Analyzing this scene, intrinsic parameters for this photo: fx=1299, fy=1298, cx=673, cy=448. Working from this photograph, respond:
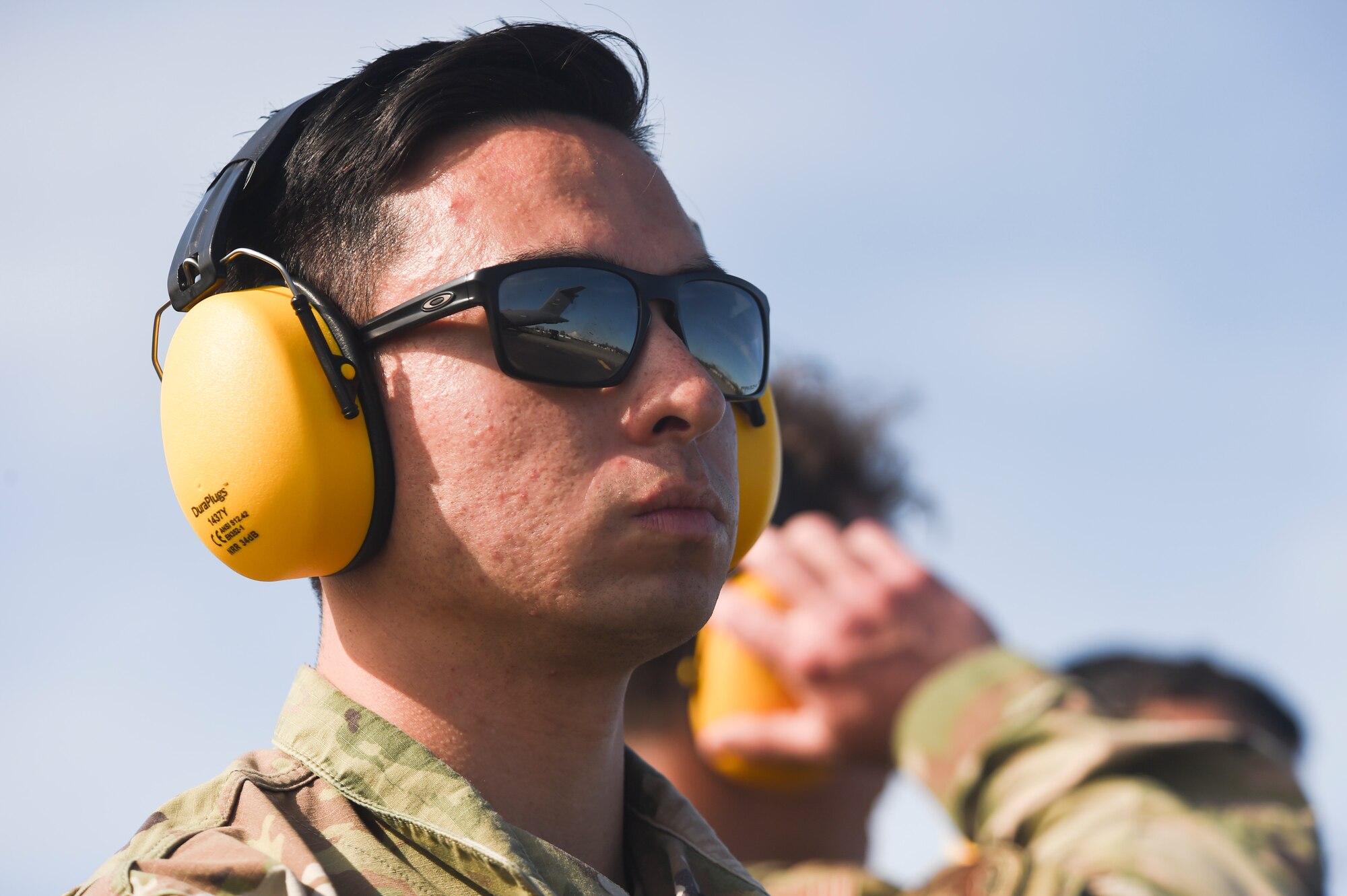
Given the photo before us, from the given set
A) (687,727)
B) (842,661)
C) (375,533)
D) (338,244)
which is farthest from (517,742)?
(687,727)

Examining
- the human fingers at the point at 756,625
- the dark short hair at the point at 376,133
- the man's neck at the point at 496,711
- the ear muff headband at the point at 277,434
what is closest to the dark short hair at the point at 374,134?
the dark short hair at the point at 376,133

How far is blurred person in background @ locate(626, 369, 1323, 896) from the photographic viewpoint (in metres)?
3.71

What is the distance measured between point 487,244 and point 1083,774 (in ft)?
8.37

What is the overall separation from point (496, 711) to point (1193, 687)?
6635 mm

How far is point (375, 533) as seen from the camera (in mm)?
2463

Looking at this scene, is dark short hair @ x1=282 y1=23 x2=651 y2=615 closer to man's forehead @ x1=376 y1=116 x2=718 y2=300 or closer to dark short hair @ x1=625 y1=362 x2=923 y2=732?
man's forehead @ x1=376 y1=116 x2=718 y2=300

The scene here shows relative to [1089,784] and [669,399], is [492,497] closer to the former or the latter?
[669,399]

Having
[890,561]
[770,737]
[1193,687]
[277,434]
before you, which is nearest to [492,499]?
[277,434]

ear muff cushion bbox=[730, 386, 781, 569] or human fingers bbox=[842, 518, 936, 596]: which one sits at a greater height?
ear muff cushion bbox=[730, 386, 781, 569]

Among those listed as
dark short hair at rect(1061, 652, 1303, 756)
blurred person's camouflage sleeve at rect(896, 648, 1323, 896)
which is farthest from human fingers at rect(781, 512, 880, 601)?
dark short hair at rect(1061, 652, 1303, 756)

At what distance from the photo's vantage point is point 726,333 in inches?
108

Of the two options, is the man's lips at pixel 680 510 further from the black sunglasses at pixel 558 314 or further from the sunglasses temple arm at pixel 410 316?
the sunglasses temple arm at pixel 410 316

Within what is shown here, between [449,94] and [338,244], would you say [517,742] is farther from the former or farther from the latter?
[449,94]

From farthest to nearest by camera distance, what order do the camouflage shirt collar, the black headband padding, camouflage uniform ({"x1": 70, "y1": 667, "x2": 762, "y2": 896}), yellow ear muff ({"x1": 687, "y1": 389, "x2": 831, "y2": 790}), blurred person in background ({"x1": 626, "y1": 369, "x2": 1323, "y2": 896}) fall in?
1. yellow ear muff ({"x1": 687, "y1": 389, "x2": 831, "y2": 790})
2. blurred person in background ({"x1": 626, "y1": 369, "x2": 1323, "y2": 896})
3. the black headband padding
4. the camouflage shirt collar
5. camouflage uniform ({"x1": 70, "y1": 667, "x2": 762, "y2": 896})
